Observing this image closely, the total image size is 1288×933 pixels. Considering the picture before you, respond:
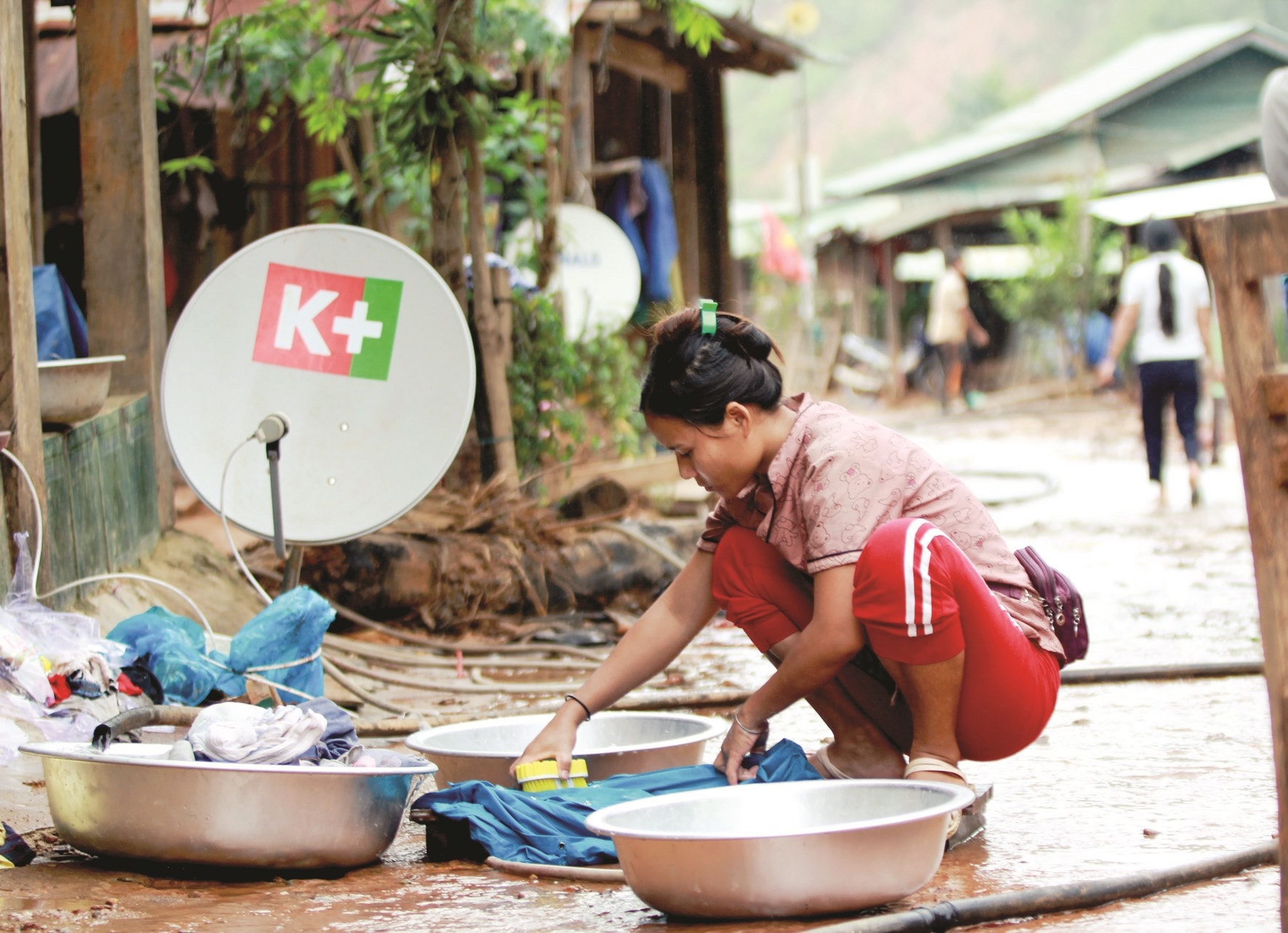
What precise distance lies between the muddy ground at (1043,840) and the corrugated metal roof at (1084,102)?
59.7ft

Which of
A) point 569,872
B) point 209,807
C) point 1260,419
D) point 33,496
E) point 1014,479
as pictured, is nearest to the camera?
point 1260,419

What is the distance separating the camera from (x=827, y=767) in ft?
8.92

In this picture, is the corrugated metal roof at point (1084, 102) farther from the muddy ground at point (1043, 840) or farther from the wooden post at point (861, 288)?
the muddy ground at point (1043, 840)

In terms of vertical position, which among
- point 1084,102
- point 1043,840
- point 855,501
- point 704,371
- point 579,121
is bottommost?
point 1043,840

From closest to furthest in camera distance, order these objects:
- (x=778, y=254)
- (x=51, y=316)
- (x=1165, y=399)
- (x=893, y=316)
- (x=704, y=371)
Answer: (x=704, y=371) < (x=51, y=316) < (x=1165, y=399) < (x=778, y=254) < (x=893, y=316)

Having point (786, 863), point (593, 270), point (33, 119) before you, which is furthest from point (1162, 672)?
point (593, 270)

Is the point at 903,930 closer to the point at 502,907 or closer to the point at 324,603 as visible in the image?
the point at 502,907

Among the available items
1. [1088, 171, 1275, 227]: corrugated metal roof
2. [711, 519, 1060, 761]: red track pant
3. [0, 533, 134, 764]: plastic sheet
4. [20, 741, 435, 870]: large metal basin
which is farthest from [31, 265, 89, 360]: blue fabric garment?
[1088, 171, 1275, 227]: corrugated metal roof

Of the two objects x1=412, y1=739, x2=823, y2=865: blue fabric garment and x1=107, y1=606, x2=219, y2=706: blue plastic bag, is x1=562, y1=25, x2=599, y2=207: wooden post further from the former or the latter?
x1=412, y1=739, x2=823, y2=865: blue fabric garment

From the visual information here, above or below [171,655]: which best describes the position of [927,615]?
above

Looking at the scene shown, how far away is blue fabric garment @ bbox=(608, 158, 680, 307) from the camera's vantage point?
9.58 metres

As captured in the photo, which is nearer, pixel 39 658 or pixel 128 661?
pixel 39 658

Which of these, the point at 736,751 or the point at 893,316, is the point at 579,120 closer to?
the point at 736,751

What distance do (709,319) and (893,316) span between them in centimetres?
2038
